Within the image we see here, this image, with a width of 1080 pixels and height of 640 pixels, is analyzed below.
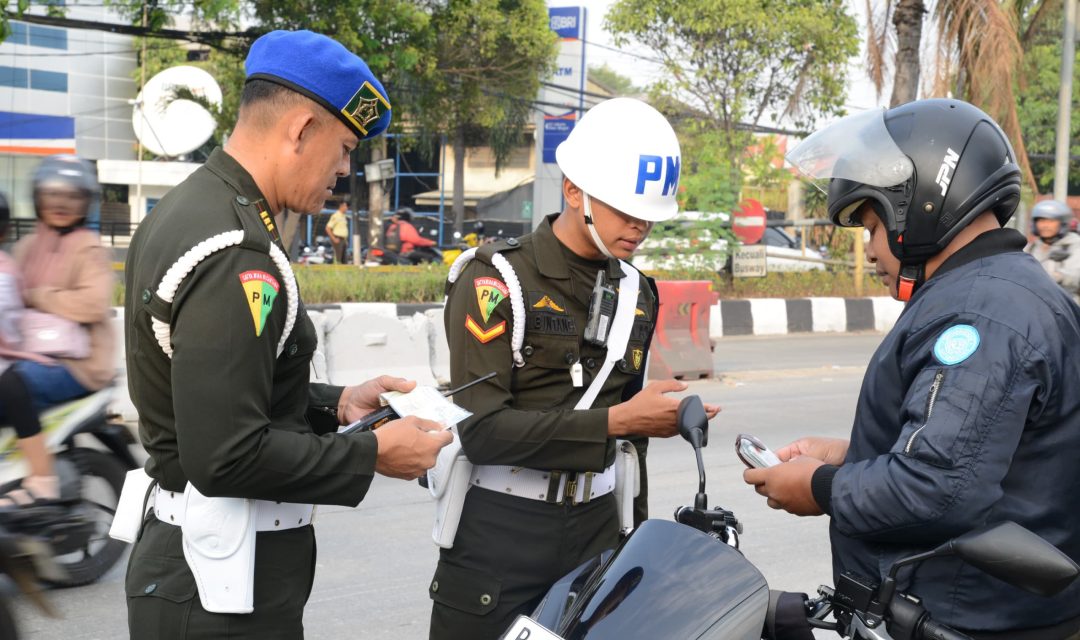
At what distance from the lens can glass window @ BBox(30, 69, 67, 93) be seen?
36.8m

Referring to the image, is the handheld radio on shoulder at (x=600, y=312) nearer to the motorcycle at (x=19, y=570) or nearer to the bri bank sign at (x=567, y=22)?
the motorcycle at (x=19, y=570)

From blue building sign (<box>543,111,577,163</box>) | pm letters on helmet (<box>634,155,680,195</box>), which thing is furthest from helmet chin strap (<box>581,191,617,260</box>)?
blue building sign (<box>543,111,577,163</box>)

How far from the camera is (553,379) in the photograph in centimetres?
288

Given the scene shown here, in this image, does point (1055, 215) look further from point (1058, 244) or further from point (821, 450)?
point (821, 450)

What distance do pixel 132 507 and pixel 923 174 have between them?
1748mm

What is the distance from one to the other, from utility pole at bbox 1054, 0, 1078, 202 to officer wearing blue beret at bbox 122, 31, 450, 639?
17792 millimetres

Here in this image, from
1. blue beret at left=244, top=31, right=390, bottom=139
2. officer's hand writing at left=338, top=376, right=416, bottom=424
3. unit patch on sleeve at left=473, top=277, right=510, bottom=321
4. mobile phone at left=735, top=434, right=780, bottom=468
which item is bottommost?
mobile phone at left=735, top=434, right=780, bottom=468

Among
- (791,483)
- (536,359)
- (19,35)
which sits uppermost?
(19,35)

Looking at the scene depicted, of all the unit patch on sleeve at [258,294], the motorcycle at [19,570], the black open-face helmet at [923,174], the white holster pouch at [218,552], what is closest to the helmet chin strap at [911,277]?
the black open-face helmet at [923,174]

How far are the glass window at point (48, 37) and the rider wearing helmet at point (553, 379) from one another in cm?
3758

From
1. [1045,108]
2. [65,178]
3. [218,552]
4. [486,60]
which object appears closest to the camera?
[218,552]

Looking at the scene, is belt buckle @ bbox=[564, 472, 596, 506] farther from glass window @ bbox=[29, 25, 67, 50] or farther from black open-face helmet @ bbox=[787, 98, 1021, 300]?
glass window @ bbox=[29, 25, 67, 50]

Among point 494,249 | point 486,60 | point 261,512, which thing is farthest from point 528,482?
point 486,60

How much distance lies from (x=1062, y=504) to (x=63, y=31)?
133 feet
